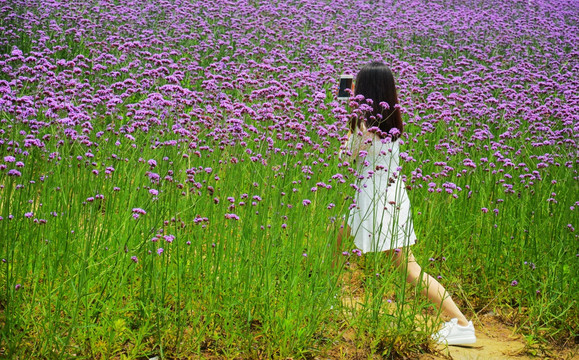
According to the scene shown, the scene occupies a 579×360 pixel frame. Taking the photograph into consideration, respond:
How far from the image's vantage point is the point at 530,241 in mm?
4934

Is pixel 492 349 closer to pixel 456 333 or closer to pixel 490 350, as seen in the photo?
pixel 490 350

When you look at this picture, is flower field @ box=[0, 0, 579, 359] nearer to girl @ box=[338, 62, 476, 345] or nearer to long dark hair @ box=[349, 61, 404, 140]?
girl @ box=[338, 62, 476, 345]

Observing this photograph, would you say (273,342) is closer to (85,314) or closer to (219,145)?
(85,314)

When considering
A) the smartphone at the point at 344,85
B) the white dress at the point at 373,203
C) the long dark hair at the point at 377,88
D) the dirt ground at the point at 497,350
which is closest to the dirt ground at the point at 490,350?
the dirt ground at the point at 497,350

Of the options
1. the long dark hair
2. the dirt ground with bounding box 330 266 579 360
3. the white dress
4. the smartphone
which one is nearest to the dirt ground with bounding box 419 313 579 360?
the dirt ground with bounding box 330 266 579 360

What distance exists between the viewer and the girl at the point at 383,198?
13.7 ft

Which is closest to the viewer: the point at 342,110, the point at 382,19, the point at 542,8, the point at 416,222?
the point at 342,110

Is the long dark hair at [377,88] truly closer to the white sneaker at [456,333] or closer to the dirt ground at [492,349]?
the dirt ground at [492,349]

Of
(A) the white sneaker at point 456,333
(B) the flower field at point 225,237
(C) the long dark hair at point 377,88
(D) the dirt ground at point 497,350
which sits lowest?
(D) the dirt ground at point 497,350

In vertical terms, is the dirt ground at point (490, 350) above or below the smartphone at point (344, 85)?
below

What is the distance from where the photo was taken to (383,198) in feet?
15.3

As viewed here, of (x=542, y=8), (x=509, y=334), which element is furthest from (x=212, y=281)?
(x=542, y=8)

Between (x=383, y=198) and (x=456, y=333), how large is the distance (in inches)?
41.3

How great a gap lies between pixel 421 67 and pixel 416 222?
14.4 feet
